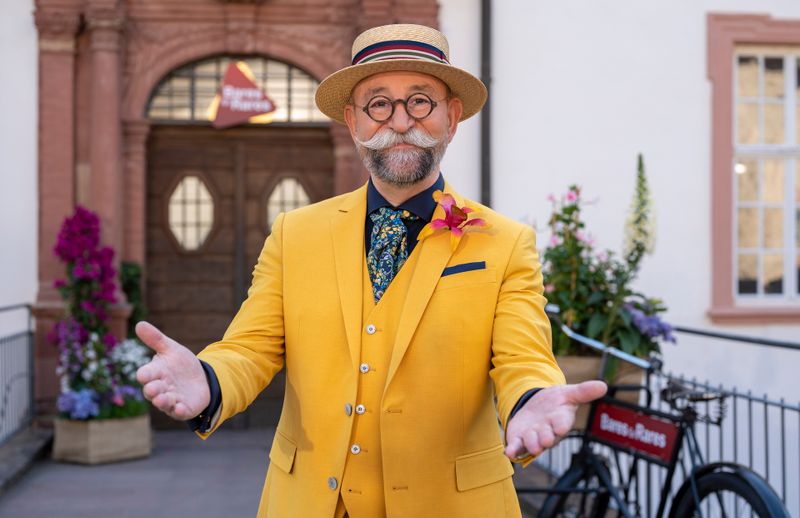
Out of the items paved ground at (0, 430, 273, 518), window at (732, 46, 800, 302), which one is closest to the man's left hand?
paved ground at (0, 430, 273, 518)

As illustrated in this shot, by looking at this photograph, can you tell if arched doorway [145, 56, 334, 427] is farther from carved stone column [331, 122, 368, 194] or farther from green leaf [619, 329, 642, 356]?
green leaf [619, 329, 642, 356]

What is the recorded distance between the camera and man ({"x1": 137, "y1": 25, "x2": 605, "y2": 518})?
2119 millimetres

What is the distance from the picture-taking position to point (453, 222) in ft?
7.30

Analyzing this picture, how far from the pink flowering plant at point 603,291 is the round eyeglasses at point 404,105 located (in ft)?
9.46

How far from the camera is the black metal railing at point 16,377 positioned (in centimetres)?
679

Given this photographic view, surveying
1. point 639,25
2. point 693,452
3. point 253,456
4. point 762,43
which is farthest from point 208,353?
point 762,43

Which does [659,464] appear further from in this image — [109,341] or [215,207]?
[215,207]

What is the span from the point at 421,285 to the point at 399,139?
0.35m

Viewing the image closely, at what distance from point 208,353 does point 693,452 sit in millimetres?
2327

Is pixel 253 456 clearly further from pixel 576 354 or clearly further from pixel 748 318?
pixel 748 318

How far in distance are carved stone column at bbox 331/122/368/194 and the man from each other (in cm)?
540

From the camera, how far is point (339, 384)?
2184 millimetres

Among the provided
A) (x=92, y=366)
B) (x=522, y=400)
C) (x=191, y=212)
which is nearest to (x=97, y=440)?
(x=92, y=366)

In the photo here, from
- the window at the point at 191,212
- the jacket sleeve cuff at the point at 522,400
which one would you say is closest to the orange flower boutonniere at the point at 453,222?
the jacket sleeve cuff at the point at 522,400
